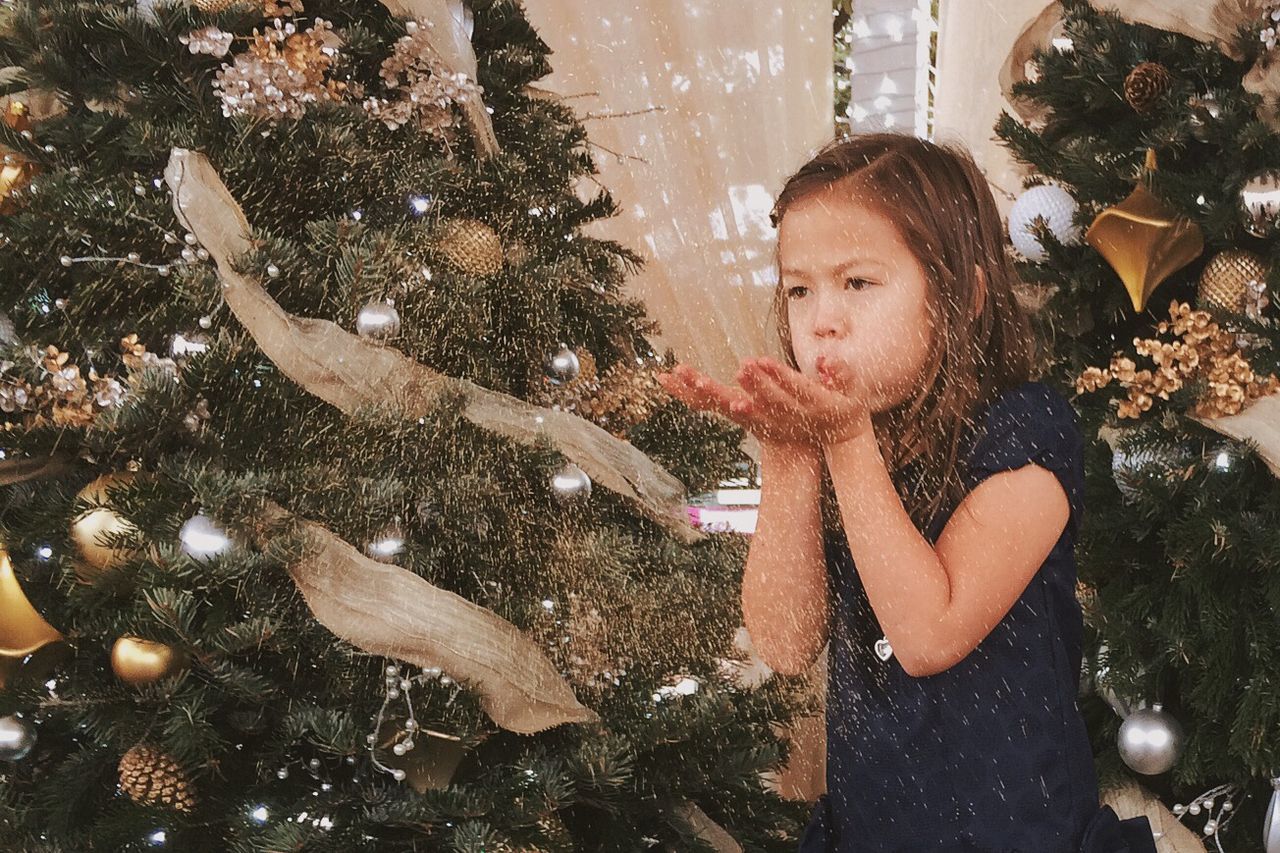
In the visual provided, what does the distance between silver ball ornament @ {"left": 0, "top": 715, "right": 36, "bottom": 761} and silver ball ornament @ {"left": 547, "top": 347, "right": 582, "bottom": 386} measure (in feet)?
1.59

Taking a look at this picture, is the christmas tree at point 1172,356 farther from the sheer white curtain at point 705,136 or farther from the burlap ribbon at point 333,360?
the burlap ribbon at point 333,360

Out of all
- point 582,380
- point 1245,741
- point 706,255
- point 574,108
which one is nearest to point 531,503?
point 582,380

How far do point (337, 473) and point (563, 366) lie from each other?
191 millimetres

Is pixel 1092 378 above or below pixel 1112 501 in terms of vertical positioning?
above

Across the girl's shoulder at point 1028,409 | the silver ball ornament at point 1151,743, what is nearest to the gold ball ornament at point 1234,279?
the silver ball ornament at point 1151,743

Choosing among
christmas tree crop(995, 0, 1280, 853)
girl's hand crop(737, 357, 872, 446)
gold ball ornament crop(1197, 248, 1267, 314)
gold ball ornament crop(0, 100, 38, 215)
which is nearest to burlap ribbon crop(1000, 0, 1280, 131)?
christmas tree crop(995, 0, 1280, 853)

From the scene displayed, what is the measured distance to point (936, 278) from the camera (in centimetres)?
52

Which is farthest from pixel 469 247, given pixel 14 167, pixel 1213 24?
pixel 1213 24

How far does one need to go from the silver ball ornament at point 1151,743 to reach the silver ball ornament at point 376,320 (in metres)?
0.70

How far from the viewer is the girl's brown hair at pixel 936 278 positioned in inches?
20.6

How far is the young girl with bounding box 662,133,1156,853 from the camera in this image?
49 cm

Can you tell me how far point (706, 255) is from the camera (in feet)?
2.62

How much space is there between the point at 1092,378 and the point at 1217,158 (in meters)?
0.20

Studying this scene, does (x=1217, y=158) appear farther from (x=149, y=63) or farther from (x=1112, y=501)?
(x=149, y=63)
